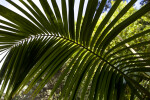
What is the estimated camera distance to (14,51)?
106cm

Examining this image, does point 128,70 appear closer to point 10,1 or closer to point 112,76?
point 112,76

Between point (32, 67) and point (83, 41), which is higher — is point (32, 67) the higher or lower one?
the lower one

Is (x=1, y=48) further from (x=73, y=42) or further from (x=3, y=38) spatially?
(x=73, y=42)

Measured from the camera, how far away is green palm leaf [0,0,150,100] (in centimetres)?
80

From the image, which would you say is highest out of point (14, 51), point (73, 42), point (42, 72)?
point (73, 42)

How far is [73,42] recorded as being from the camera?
37.6 inches

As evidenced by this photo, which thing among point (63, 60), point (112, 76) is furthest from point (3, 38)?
point (112, 76)

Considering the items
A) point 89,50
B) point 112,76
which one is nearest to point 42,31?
point 89,50

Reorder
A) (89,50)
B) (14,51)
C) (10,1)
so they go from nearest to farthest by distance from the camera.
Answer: (10,1)
(89,50)
(14,51)

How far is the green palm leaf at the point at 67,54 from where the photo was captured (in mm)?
797

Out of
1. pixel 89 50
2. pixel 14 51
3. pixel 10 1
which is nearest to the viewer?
pixel 10 1

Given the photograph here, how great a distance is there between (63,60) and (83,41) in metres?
0.17

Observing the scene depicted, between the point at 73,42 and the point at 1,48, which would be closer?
the point at 73,42

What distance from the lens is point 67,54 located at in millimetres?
905
